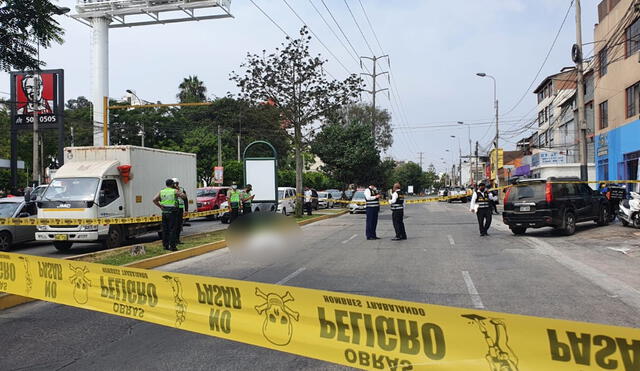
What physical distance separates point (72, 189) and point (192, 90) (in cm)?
5807

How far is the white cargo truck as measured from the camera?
13367 millimetres

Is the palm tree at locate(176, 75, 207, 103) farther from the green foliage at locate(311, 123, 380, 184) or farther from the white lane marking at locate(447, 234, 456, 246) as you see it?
the white lane marking at locate(447, 234, 456, 246)

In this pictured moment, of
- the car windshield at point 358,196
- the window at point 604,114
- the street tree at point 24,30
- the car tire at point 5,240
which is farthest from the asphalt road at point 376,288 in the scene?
the car windshield at point 358,196

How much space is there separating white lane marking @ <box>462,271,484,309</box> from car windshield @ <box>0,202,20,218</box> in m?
13.1

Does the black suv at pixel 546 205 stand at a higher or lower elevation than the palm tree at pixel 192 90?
lower

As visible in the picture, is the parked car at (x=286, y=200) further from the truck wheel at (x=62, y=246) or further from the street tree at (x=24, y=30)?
the street tree at (x=24, y=30)

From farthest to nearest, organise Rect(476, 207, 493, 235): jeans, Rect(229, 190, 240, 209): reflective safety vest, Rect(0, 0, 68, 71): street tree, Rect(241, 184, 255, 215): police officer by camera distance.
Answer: Rect(241, 184, 255, 215): police officer
Rect(229, 190, 240, 209): reflective safety vest
Rect(476, 207, 493, 235): jeans
Rect(0, 0, 68, 71): street tree

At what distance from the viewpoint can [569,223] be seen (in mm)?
15523

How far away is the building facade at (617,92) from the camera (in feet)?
84.2

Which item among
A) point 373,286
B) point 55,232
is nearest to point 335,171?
point 55,232

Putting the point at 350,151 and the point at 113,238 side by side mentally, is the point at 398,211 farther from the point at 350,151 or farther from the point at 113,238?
the point at 350,151

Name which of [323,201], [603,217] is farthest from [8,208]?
[323,201]

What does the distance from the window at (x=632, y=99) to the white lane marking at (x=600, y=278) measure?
689 inches

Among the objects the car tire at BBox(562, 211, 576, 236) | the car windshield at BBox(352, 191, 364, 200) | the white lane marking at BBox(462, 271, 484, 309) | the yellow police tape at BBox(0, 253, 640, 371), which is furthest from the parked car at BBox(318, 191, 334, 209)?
the yellow police tape at BBox(0, 253, 640, 371)
